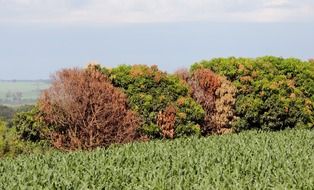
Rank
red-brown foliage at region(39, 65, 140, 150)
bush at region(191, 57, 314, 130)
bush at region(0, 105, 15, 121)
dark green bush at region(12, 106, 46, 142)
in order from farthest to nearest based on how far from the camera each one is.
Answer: bush at region(191, 57, 314, 130) → bush at region(0, 105, 15, 121) → dark green bush at region(12, 106, 46, 142) → red-brown foliage at region(39, 65, 140, 150)

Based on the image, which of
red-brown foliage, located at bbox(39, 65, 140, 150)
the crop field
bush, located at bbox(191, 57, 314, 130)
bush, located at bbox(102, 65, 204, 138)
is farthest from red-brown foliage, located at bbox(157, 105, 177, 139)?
the crop field

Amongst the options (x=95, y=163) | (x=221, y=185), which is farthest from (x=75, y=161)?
(x=221, y=185)

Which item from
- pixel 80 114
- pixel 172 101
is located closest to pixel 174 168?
pixel 80 114

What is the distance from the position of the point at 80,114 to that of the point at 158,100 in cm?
334

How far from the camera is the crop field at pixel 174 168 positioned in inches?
377

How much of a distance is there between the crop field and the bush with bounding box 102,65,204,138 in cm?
630

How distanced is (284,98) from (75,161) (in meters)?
15.0

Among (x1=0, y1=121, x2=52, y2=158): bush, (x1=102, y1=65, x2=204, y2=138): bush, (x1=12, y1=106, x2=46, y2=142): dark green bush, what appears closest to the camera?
(x1=0, y1=121, x2=52, y2=158): bush

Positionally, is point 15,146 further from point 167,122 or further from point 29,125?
point 167,122

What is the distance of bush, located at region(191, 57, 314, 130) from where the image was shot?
25266 mm

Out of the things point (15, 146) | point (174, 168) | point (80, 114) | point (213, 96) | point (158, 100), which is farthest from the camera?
point (213, 96)

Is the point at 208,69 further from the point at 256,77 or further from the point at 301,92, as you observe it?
the point at 301,92

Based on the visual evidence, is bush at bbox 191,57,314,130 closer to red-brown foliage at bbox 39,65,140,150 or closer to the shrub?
the shrub

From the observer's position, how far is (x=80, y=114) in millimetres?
20125
